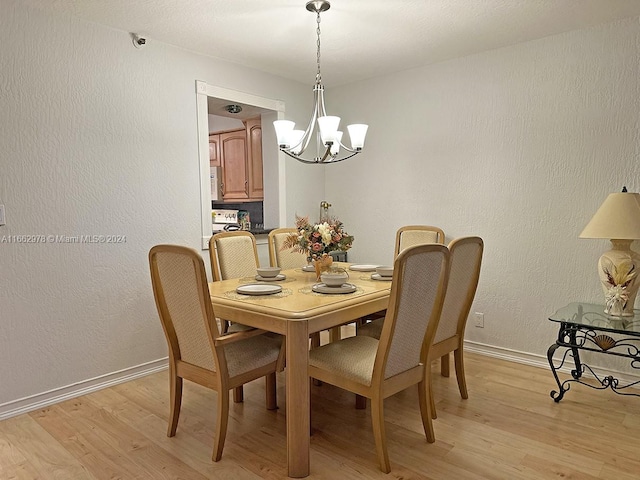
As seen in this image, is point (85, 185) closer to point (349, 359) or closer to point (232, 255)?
point (232, 255)

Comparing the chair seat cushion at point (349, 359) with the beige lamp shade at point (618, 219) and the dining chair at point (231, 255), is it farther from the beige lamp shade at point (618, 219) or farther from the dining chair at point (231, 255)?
the beige lamp shade at point (618, 219)

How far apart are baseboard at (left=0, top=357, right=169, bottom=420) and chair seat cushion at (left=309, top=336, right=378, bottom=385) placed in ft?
5.23

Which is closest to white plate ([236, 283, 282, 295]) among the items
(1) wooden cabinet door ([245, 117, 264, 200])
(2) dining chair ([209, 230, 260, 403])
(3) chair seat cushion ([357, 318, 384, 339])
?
(2) dining chair ([209, 230, 260, 403])

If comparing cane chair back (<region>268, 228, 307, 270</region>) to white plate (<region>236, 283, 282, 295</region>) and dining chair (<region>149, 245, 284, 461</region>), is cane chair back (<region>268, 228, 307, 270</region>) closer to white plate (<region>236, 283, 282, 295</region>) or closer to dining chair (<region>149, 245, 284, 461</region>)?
white plate (<region>236, 283, 282, 295</region>)

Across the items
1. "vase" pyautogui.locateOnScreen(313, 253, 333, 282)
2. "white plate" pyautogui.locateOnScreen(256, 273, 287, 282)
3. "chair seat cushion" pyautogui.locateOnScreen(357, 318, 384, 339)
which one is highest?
"vase" pyautogui.locateOnScreen(313, 253, 333, 282)

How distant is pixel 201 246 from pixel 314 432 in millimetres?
1784

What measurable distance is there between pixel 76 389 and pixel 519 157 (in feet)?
11.4

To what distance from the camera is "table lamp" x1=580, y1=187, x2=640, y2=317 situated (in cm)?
260

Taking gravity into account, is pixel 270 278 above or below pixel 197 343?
above

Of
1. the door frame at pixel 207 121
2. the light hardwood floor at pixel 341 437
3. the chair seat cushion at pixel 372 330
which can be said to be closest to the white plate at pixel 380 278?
the chair seat cushion at pixel 372 330

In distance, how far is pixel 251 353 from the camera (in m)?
2.28

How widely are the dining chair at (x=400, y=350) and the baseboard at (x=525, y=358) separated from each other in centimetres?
149

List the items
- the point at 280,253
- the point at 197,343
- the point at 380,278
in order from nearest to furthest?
the point at 197,343 < the point at 380,278 < the point at 280,253

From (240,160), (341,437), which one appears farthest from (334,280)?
(240,160)
